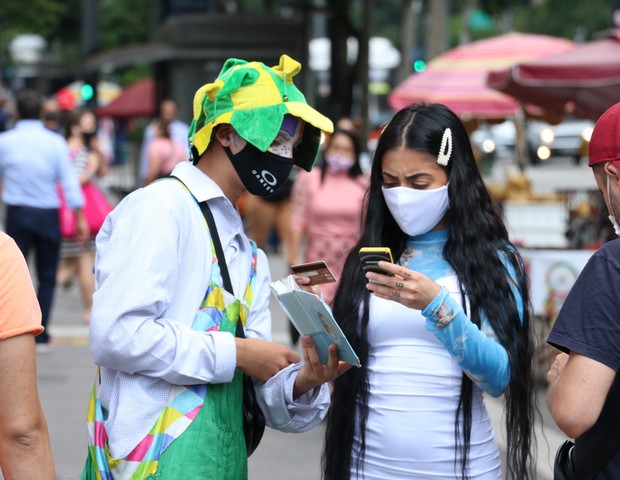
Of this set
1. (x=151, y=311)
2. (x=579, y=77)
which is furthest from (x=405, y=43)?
(x=151, y=311)

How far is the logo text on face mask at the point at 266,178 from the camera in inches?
132

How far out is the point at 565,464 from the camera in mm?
2957

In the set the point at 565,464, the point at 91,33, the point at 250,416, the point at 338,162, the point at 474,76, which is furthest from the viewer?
the point at 91,33

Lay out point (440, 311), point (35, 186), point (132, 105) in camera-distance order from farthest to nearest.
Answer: point (132, 105), point (35, 186), point (440, 311)

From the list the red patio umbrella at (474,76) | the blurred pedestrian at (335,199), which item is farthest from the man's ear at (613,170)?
the red patio umbrella at (474,76)

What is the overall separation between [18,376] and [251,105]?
0.98 metres

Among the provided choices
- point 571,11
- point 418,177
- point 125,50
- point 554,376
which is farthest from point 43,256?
point 571,11

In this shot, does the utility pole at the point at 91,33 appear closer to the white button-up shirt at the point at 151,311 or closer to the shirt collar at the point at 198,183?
the shirt collar at the point at 198,183

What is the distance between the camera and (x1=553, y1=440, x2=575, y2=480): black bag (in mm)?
2908

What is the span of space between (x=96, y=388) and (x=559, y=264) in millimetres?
5985

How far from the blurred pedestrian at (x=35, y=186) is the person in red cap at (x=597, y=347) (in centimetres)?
760

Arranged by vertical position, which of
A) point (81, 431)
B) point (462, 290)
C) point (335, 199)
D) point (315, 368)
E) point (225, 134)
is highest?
point (225, 134)

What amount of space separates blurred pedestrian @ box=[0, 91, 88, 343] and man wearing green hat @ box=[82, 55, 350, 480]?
22.0 feet

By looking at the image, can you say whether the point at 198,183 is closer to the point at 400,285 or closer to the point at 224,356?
the point at 224,356
